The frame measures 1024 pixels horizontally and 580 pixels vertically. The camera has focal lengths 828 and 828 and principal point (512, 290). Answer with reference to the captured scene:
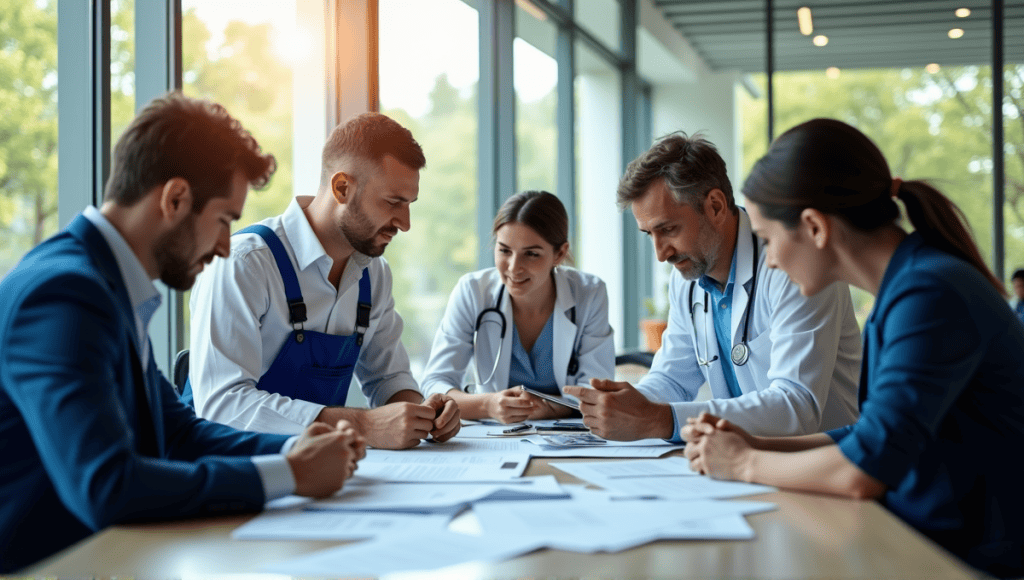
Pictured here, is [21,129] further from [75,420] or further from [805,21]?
[805,21]

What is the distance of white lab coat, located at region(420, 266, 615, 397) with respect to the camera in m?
2.95

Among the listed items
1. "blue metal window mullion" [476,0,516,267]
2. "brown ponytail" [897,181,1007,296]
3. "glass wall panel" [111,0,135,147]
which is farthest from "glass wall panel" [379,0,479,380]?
"brown ponytail" [897,181,1007,296]

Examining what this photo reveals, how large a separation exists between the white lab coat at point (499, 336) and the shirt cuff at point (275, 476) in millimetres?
1574

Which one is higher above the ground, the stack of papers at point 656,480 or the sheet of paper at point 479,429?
the stack of papers at point 656,480

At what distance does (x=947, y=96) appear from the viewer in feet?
24.8

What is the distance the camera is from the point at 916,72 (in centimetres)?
804

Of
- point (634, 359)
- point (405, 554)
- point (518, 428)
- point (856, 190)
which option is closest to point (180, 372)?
point (518, 428)

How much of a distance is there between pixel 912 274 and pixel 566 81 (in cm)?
514

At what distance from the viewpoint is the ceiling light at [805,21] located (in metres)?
7.38

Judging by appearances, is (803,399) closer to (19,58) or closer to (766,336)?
(766,336)

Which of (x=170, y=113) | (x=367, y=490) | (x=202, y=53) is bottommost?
(x=367, y=490)

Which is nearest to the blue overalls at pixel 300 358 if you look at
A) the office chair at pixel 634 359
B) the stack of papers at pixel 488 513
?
the stack of papers at pixel 488 513

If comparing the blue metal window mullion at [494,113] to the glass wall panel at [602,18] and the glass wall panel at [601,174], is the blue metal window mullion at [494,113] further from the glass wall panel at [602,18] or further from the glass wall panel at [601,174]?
the glass wall panel at [601,174]

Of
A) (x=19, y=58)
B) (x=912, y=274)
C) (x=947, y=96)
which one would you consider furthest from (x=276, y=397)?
(x=947, y=96)
